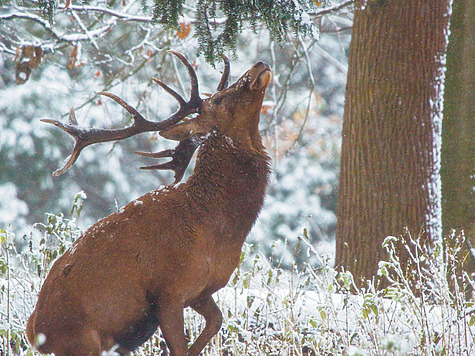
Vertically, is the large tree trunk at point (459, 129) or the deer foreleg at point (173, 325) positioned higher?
the large tree trunk at point (459, 129)

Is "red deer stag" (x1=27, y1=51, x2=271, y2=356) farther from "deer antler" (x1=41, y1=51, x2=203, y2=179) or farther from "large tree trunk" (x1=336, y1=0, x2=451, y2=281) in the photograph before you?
"large tree trunk" (x1=336, y1=0, x2=451, y2=281)

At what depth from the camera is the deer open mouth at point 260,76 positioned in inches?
124

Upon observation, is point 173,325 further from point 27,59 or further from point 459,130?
point 459,130

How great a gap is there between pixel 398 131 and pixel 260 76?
10.1ft

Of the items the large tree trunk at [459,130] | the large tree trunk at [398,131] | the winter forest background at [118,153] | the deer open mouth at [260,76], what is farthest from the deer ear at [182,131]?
the winter forest background at [118,153]

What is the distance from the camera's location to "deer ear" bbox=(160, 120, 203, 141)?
322 centimetres

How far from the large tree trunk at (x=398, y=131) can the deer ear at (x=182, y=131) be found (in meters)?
3.11

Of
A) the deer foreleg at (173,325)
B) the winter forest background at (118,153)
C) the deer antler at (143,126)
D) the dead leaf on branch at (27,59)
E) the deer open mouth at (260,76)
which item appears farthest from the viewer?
the winter forest background at (118,153)

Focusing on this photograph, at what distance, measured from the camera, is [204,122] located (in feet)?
10.7

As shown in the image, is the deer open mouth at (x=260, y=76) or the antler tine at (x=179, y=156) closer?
the deer open mouth at (x=260, y=76)

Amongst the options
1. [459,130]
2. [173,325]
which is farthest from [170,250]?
[459,130]

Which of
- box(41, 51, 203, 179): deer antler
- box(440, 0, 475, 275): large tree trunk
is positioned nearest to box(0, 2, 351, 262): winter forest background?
box(440, 0, 475, 275): large tree trunk

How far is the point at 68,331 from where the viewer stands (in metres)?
2.79

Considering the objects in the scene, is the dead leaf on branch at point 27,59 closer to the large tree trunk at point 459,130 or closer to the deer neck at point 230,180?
the deer neck at point 230,180
